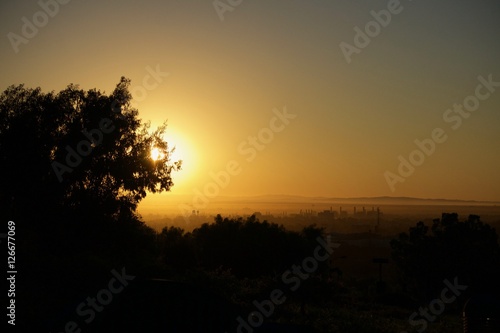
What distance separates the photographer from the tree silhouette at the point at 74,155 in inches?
1199

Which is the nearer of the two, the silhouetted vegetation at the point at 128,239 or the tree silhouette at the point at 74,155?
the silhouetted vegetation at the point at 128,239

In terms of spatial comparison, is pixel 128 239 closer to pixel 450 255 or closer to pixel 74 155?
Result: pixel 74 155

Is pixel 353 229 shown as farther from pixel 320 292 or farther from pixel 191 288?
pixel 191 288

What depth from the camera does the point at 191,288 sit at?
911 centimetres

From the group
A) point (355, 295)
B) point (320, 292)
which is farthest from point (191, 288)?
point (355, 295)

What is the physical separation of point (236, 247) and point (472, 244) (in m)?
18.0

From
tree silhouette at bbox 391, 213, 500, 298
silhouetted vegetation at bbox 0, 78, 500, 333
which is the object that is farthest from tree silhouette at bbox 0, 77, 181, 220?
tree silhouette at bbox 391, 213, 500, 298

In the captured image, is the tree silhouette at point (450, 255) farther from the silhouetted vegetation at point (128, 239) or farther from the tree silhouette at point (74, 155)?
the tree silhouette at point (74, 155)

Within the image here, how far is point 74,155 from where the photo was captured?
31.6 m

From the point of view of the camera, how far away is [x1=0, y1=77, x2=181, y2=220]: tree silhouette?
1199 inches

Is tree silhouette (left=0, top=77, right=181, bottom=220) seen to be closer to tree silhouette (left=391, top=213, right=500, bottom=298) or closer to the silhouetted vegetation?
the silhouetted vegetation

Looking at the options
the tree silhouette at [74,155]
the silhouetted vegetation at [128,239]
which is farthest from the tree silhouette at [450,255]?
the tree silhouette at [74,155]

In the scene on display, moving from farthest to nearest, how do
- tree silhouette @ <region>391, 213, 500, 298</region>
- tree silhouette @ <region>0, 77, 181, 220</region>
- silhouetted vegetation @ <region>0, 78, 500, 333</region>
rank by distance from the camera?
1. tree silhouette @ <region>391, 213, 500, 298</region>
2. tree silhouette @ <region>0, 77, 181, 220</region>
3. silhouetted vegetation @ <region>0, 78, 500, 333</region>

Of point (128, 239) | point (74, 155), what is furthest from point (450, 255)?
point (74, 155)
